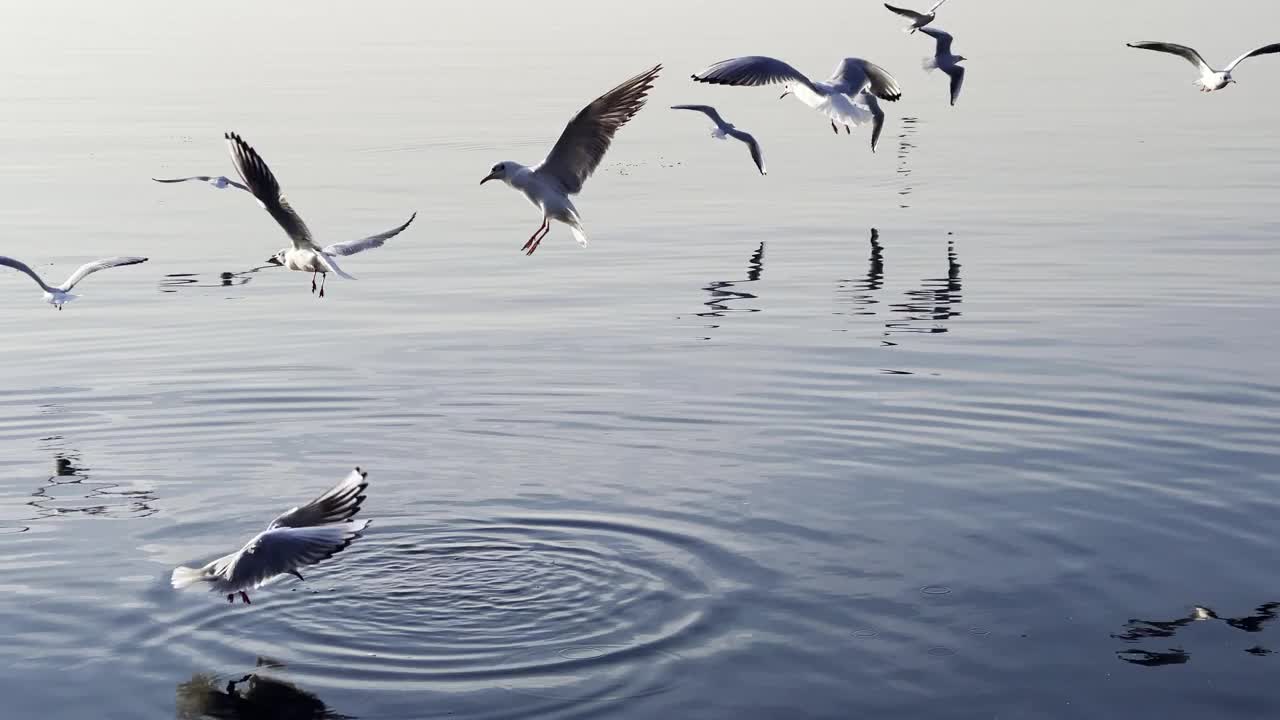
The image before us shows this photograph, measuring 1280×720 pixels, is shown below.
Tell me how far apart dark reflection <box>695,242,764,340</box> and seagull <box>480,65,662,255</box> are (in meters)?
5.75

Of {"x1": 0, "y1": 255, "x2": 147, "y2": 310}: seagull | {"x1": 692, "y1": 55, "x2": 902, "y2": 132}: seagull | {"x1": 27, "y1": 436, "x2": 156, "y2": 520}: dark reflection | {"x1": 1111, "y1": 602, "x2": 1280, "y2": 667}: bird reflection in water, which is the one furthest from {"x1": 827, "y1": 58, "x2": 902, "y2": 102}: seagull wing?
{"x1": 1111, "y1": 602, "x2": 1280, "y2": 667}: bird reflection in water

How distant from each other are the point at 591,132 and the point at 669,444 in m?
3.24

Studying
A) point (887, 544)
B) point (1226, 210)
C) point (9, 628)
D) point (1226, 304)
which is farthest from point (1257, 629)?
point (1226, 210)

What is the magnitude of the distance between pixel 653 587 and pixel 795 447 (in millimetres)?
4560

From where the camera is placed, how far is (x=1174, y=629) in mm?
11539

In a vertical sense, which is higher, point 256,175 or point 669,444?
point 256,175

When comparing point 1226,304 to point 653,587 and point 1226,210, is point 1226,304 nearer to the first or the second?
point 1226,210

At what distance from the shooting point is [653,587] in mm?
12523

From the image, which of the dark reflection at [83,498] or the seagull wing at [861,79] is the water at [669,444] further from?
the seagull wing at [861,79]

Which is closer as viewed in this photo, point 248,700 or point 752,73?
point 248,700

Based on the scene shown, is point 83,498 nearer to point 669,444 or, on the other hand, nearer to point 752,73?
point 669,444

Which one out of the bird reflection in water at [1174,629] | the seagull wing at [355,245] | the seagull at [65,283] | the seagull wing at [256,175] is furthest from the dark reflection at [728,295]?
the bird reflection in water at [1174,629]

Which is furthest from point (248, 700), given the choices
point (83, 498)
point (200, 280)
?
point (200, 280)

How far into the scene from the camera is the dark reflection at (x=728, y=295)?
80.1 feet
